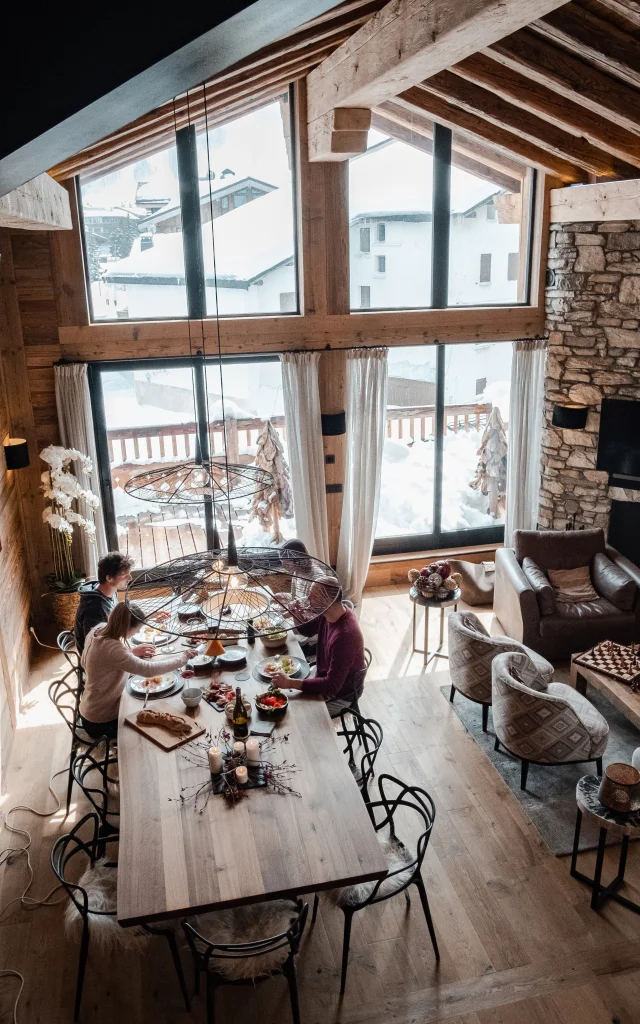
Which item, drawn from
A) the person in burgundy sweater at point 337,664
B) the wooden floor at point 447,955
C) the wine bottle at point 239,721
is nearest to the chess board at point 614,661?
the wooden floor at point 447,955

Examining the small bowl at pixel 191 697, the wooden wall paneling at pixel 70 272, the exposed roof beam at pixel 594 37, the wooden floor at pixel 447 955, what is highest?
the exposed roof beam at pixel 594 37

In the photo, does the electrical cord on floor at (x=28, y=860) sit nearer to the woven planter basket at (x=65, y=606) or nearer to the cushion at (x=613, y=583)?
the woven planter basket at (x=65, y=606)

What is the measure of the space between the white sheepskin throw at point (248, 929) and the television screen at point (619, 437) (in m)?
5.20

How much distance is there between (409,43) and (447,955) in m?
4.52

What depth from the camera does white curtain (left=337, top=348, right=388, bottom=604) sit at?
7.48 meters

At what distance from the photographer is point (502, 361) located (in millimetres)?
8023

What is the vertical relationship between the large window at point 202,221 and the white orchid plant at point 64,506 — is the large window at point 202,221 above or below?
above

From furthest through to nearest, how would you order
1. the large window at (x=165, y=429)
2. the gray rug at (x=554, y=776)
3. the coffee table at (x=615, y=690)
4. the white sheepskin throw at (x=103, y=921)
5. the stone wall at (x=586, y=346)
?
the large window at (x=165, y=429)
the stone wall at (x=586, y=346)
the coffee table at (x=615, y=690)
the gray rug at (x=554, y=776)
the white sheepskin throw at (x=103, y=921)

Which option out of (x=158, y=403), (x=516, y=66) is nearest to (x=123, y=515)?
(x=158, y=403)

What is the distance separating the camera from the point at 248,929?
11.3ft

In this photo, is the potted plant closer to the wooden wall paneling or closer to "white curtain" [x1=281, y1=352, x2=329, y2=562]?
the wooden wall paneling

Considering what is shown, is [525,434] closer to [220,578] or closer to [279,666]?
[279,666]

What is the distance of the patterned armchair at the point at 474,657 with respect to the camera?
5527mm

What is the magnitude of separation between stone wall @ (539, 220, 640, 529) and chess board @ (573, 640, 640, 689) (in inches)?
82.0
